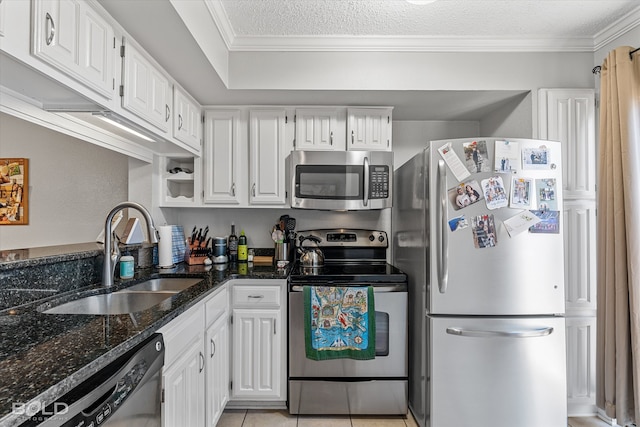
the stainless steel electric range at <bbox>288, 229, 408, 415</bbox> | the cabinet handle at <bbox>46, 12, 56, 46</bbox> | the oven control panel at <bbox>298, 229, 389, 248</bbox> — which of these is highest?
the cabinet handle at <bbox>46, 12, 56, 46</bbox>

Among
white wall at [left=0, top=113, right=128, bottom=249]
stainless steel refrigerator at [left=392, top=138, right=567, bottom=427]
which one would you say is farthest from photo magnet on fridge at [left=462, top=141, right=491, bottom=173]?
white wall at [left=0, top=113, right=128, bottom=249]

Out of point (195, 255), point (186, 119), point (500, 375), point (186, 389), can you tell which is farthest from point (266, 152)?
point (500, 375)

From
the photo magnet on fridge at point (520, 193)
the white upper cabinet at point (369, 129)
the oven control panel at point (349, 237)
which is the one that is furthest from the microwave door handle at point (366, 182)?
the photo magnet on fridge at point (520, 193)

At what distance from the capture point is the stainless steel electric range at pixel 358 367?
2.18 metres

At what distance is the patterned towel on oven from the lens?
2.11m

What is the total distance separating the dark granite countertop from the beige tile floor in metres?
1.14

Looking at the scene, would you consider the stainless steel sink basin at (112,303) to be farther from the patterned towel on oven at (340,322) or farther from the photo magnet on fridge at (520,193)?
the photo magnet on fridge at (520,193)

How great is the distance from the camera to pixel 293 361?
86.1 inches

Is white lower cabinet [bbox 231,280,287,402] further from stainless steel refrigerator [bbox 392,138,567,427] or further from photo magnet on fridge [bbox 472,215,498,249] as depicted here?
photo magnet on fridge [bbox 472,215,498,249]

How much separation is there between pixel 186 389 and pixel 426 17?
235 centimetres

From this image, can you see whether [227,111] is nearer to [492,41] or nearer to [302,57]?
[302,57]

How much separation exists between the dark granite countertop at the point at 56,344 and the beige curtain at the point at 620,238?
226 cm

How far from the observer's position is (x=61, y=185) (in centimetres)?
265

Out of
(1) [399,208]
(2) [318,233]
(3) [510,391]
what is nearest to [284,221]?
→ (2) [318,233]
